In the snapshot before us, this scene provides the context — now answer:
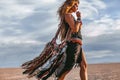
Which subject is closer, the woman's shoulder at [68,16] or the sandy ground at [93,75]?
the woman's shoulder at [68,16]

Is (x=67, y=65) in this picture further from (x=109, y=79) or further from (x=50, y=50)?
(x=109, y=79)

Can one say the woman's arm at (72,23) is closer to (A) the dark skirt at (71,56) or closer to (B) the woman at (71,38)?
(B) the woman at (71,38)

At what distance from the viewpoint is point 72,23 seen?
9992 millimetres

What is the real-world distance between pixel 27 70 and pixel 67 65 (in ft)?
2.97

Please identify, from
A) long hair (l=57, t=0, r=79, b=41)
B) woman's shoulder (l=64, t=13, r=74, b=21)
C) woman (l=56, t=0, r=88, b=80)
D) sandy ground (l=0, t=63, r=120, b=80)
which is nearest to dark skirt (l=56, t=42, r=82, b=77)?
woman (l=56, t=0, r=88, b=80)

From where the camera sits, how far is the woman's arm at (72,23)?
9906 millimetres

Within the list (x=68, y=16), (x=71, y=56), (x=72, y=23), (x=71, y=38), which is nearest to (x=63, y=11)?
(x=68, y=16)

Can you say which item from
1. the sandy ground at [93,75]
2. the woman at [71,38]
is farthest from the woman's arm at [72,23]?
the sandy ground at [93,75]

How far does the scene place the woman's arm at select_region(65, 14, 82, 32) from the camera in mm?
9906

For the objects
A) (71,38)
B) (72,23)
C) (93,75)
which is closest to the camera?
(72,23)

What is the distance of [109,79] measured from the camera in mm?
17453

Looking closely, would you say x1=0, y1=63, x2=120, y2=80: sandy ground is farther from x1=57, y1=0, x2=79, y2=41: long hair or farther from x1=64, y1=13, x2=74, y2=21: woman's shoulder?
x1=64, y1=13, x2=74, y2=21: woman's shoulder

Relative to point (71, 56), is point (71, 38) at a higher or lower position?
higher

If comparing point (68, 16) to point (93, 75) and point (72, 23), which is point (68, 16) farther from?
point (93, 75)
